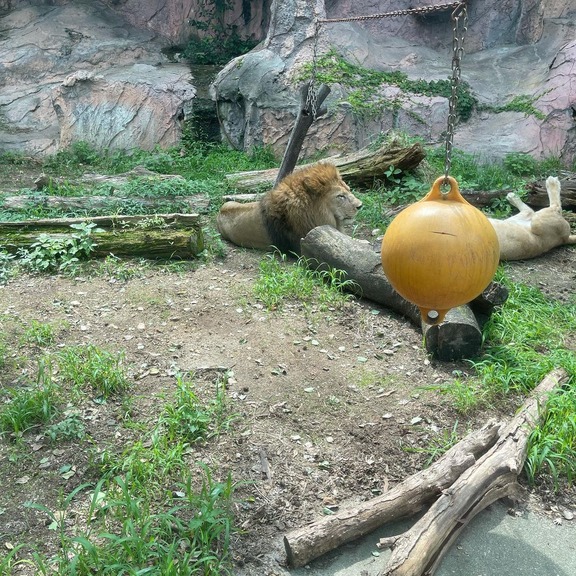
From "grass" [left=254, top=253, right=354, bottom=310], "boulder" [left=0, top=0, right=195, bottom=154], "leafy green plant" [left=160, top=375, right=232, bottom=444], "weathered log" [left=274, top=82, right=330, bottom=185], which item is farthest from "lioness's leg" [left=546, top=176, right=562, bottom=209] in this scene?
"boulder" [left=0, top=0, right=195, bottom=154]

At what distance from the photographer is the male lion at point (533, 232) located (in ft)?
22.0

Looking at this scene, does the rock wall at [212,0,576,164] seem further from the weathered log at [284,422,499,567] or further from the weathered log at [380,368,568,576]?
the weathered log at [284,422,499,567]

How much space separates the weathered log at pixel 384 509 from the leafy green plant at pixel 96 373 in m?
1.64

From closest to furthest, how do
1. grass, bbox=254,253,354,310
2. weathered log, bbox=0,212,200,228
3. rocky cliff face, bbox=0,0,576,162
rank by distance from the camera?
grass, bbox=254,253,354,310 → weathered log, bbox=0,212,200,228 → rocky cliff face, bbox=0,0,576,162

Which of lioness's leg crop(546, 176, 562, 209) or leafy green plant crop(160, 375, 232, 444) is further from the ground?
lioness's leg crop(546, 176, 562, 209)

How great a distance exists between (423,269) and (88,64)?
1312cm

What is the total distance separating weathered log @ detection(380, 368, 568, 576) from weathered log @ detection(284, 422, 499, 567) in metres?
0.08

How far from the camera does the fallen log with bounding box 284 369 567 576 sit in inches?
117

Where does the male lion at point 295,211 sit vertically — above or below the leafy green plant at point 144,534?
above

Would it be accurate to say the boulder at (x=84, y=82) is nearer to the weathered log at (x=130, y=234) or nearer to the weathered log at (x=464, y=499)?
the weathered log at (x=130, y=234)

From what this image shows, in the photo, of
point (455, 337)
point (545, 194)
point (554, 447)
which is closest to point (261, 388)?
point (455, 337)

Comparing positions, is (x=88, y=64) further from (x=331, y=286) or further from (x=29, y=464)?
(x=29, y=464)

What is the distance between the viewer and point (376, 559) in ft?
10.3

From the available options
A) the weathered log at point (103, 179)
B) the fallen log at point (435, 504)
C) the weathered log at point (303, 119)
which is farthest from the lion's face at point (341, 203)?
the fallen log at point (435, 504)
